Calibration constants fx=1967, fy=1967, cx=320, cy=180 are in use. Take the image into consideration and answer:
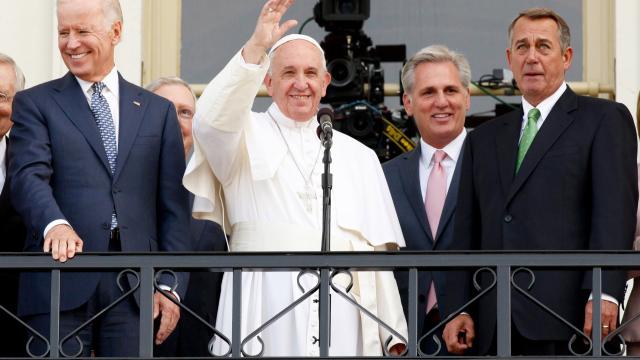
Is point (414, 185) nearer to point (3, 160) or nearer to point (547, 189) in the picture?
point (547, 189)

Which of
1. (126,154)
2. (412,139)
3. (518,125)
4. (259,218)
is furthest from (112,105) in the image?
(412,139)

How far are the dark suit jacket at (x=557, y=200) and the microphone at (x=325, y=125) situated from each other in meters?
0.57

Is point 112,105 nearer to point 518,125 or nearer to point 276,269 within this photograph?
point 276,269

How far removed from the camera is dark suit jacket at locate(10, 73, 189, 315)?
22.4ft

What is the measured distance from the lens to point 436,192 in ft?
25.5

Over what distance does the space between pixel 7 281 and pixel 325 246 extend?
126 cm

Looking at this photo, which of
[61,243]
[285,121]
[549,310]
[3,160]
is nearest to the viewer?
[549,310]

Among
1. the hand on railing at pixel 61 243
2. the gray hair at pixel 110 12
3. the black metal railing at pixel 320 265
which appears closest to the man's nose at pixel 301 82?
the gray hair at pixel 110 12

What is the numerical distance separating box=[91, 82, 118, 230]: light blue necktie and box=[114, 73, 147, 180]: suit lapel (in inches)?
1.0

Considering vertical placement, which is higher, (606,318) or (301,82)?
(301,82)

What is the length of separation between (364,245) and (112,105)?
1.11 metres

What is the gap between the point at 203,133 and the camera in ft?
23.5

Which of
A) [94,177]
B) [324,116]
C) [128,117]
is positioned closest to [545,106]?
[324,116]

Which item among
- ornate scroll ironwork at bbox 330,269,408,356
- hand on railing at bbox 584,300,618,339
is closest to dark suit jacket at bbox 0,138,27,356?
ornate scroll ironwork at bbox 330,269,408,356
